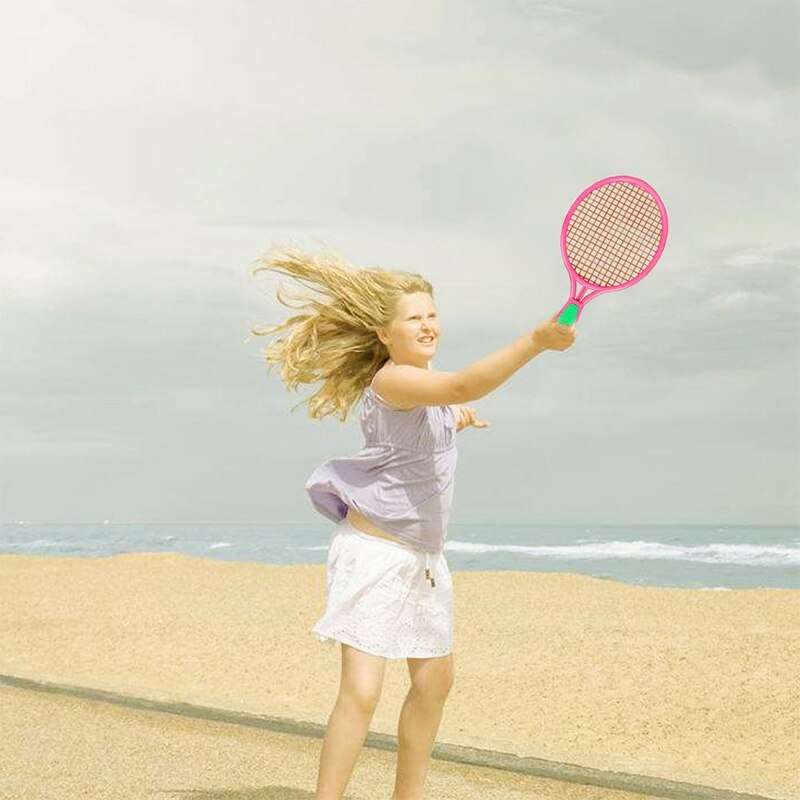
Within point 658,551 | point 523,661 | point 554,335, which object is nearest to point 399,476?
point 554,335

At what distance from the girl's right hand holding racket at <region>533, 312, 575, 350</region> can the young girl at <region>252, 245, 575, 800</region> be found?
1.57ft

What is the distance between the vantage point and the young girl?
11.0 feet

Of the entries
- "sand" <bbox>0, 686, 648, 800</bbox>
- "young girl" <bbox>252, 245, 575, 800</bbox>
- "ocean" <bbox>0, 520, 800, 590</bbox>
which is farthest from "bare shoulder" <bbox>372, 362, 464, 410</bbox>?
"ocean" <bbox>0, 520, 800, 590</bbox>

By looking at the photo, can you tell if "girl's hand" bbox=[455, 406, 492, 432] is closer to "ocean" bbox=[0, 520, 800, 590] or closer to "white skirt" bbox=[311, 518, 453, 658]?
"white skirt" bbox=[311, 518, 453, 658]

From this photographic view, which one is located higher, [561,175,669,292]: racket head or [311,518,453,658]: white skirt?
[561,175,669,292]: racket head

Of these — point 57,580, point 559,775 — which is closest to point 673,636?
point 559,775

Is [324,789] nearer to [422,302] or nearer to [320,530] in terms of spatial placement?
[422,302]

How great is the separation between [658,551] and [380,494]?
22368mm

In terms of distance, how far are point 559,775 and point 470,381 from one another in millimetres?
2187

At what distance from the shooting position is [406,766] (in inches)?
143

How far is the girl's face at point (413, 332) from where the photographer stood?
345cm

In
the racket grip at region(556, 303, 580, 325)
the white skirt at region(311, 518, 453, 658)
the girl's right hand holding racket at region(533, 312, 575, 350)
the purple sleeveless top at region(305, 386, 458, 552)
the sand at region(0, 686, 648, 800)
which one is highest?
the racket grip at region(556, 303, 580, 325)

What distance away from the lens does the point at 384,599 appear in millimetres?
3363

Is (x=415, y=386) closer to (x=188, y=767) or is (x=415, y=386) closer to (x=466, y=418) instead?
(x=466, y=418)
